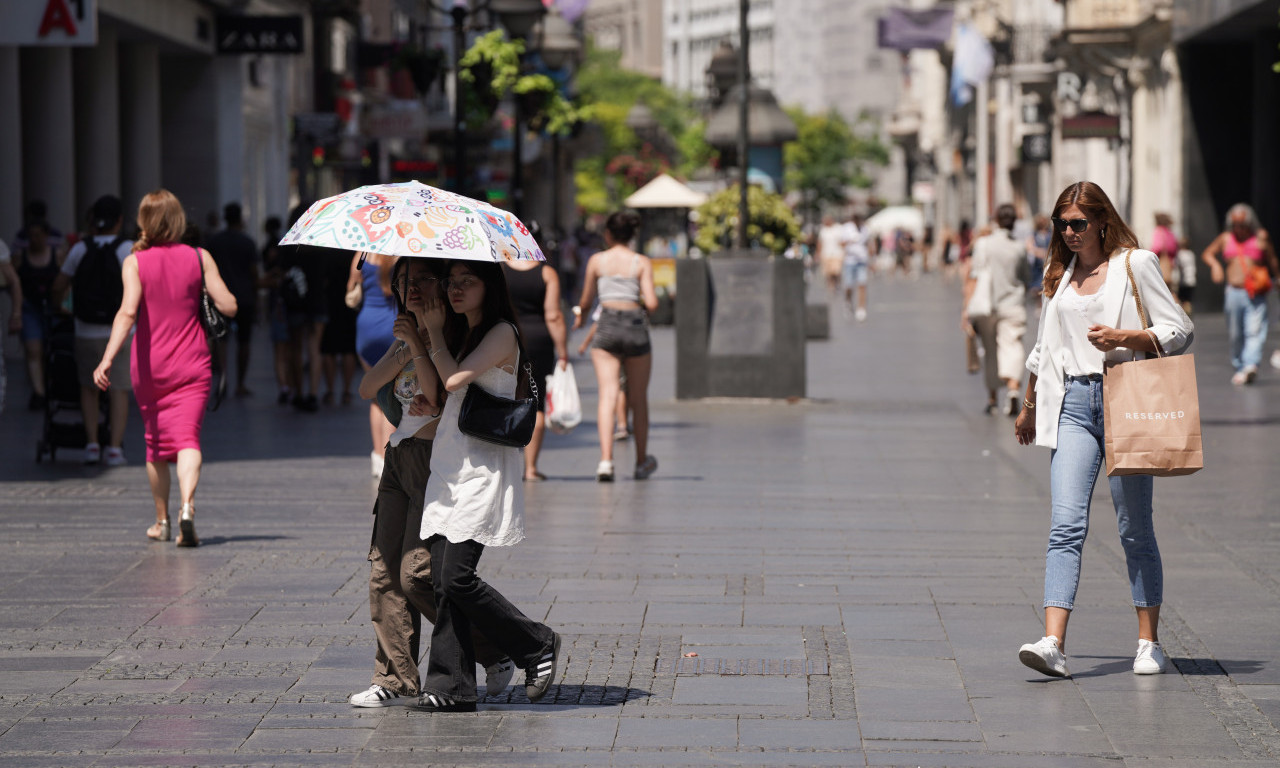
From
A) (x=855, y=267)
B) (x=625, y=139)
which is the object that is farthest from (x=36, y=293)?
(x=625, y=139)

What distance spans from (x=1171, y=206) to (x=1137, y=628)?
29.5 metres

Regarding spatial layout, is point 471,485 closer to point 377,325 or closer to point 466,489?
point 466,489

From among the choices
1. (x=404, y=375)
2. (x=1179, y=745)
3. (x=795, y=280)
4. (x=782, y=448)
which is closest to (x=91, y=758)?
(x=404, y=375)

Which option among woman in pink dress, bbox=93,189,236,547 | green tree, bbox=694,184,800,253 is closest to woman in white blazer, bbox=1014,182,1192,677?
woman in pink dress, bbox=93,189,236,547

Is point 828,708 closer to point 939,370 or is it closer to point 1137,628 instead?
point 1137,628

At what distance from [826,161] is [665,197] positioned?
201 feet

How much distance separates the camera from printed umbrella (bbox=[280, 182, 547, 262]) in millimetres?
5570

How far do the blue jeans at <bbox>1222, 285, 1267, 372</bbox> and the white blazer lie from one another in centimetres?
1321

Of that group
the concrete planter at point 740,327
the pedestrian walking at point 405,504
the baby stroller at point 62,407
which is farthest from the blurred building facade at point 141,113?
the pedestrian walking at point 405,504

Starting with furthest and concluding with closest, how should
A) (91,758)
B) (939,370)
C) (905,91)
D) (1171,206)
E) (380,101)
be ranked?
1. (905,91)
2. (380,101)
3. (1171,206)
4. (939,370)
5. (91,758)

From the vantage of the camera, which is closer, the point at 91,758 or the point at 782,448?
the point at 91,758

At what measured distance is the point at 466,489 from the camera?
591 cm

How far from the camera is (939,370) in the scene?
22266mm

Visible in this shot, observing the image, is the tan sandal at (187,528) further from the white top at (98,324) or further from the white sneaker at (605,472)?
the white sneaker at (605,472)
